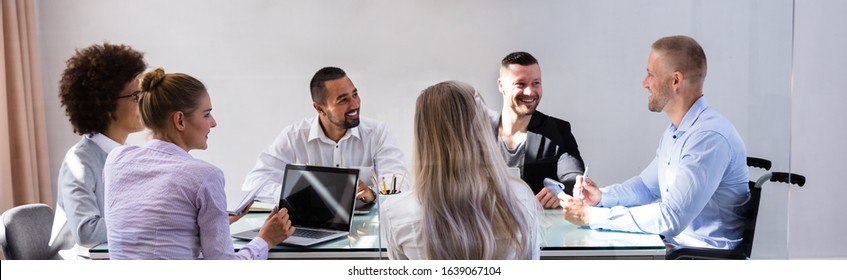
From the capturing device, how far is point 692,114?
225 centimetres

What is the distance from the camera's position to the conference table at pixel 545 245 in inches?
87.6

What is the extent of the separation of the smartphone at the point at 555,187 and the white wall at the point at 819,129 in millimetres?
1665

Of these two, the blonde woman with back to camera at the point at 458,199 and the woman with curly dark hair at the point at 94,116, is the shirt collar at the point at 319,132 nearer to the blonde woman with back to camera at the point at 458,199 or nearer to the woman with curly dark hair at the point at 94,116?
the blonde woman with back to camera at the point at 458,199

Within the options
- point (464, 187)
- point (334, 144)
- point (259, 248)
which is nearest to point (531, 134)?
point (464, 187)

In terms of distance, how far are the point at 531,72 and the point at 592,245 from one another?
0.55 meters

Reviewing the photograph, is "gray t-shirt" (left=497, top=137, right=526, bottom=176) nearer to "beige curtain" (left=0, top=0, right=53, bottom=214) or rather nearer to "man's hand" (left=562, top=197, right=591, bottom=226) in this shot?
"man's hand" (left=562, top=197, right=591, bottom=226)

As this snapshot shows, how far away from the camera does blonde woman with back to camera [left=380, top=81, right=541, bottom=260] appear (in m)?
2.04

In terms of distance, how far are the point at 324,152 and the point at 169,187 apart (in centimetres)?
48

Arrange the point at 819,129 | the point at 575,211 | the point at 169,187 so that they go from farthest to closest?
1. the point at 819,129
2. the point at 575,211
3. the point at 169,187

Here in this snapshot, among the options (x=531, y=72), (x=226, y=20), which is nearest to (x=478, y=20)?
(x=531, y=72)

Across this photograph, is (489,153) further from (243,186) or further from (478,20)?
(243,186)

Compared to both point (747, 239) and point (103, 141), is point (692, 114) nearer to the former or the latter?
point (747, 239)

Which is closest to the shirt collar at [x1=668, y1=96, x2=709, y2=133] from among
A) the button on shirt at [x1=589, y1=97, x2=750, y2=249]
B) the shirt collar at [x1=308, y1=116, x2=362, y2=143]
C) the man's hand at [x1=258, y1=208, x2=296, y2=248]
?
the button on shirt at [x1=589, y1=97, x2=750, y2=249]
